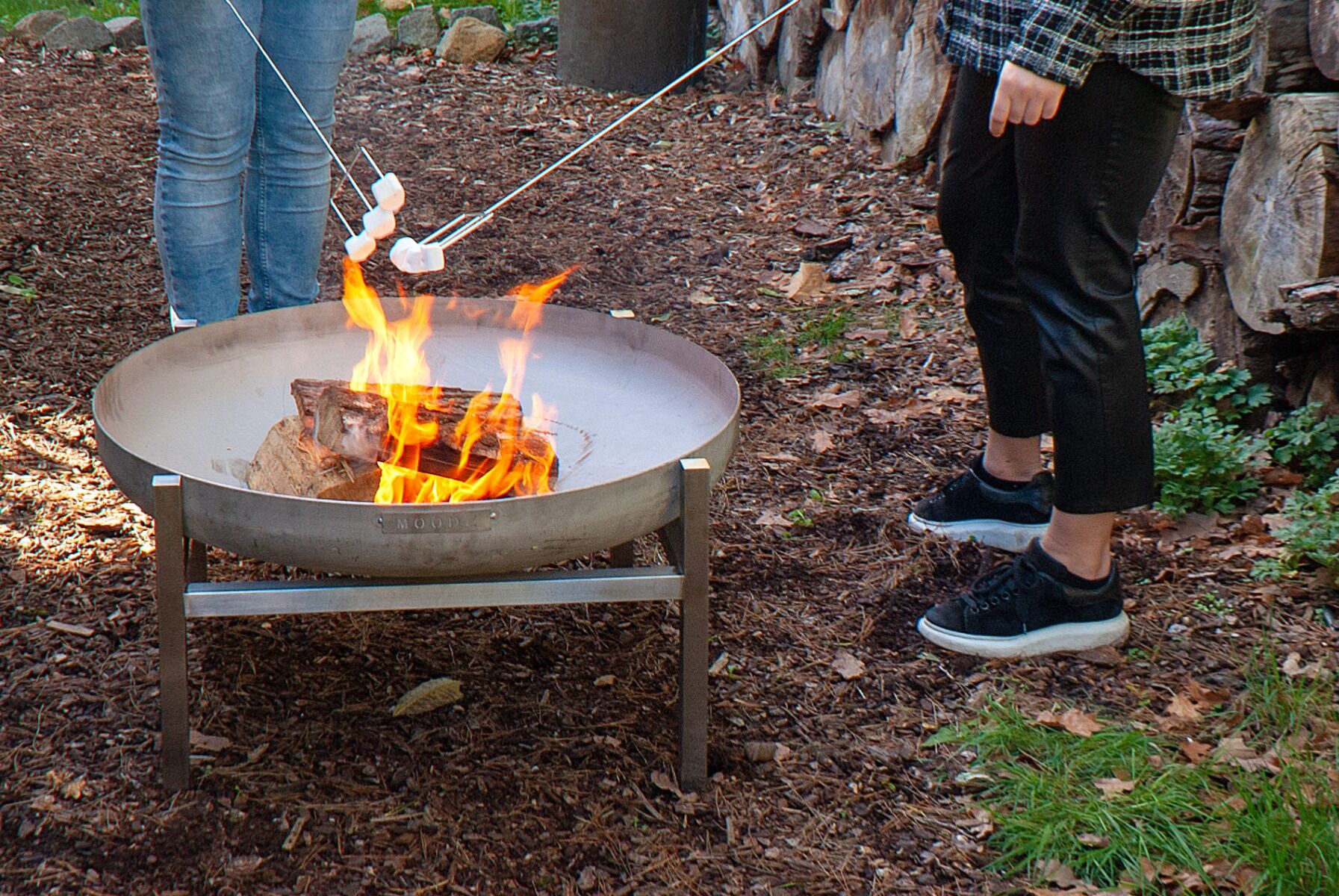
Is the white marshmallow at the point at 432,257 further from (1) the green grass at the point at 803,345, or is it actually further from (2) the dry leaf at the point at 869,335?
(2) the dry leaf at the point at 869,335

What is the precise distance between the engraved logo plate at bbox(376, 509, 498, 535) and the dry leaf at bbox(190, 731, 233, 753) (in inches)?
27.2

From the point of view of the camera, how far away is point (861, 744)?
2.32m

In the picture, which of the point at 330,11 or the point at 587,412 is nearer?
the point at 587,412

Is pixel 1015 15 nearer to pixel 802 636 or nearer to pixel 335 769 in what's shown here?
pixel 802 636

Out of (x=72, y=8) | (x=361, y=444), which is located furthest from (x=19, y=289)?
(x=72, y=8)

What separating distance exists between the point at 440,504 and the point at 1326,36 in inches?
94.0

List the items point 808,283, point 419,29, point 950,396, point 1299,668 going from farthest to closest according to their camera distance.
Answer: point 419,29, point 808,283, point 950,396, point 1299,668

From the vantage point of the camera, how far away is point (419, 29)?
7.68 m

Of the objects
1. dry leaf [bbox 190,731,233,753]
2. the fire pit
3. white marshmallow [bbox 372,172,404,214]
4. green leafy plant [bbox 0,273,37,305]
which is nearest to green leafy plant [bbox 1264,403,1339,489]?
the fire pit

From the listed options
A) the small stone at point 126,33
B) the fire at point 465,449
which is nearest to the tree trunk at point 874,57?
the fire at point 465,449

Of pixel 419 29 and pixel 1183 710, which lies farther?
pixel 419 29

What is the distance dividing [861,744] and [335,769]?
94 cm

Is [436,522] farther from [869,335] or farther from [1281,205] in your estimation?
[869,335]

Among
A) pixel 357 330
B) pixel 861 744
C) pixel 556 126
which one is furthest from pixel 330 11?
pixel 556 126
